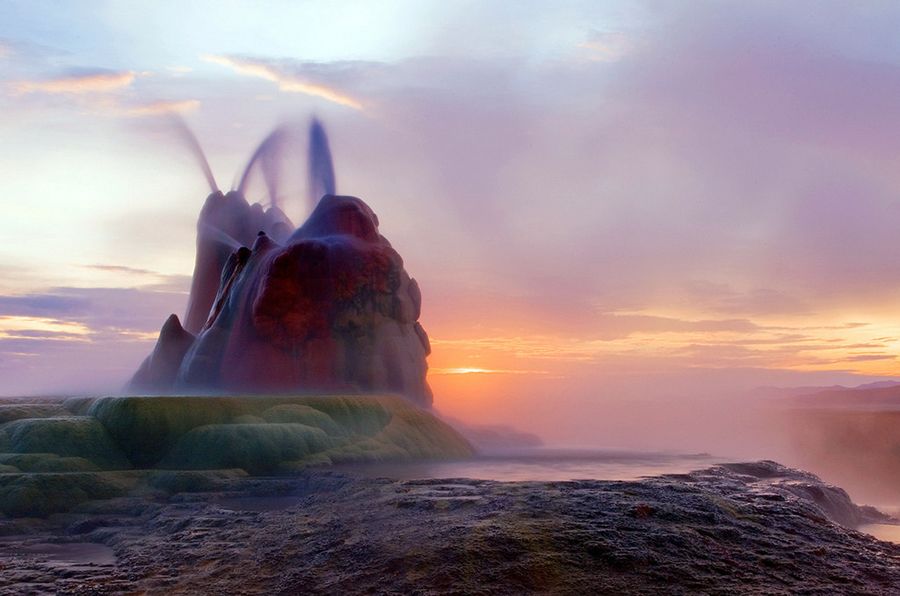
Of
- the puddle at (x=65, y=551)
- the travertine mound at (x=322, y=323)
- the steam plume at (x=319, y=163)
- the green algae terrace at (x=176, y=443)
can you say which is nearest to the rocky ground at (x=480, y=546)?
the puddle at (x=65, y=551)

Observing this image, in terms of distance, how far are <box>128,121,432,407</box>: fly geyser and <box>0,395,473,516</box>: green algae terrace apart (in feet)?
30.5

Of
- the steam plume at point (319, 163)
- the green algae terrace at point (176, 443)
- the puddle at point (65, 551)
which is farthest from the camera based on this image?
the steam plume at point (319, 163)

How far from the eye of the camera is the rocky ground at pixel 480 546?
1471 cm

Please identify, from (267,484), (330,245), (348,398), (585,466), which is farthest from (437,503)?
(330,245)

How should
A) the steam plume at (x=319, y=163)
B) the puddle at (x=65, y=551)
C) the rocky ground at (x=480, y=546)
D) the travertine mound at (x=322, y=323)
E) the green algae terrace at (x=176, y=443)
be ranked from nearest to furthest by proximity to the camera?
the rocky ground at (x=480, y=546), the puddle at (x=65, y=551), the green algae terrace at (x=176, y=443), the travertine mound at (x=322, y=323), the steam plume at (x=319, y=163)

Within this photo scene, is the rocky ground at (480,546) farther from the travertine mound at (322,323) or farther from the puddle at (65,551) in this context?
the travertine mound at (322,323)

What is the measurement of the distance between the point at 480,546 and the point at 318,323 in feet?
131

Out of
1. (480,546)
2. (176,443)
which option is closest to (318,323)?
(176,443)

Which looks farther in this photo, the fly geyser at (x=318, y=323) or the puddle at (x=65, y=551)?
the fly geyser at (x=318, y=323)

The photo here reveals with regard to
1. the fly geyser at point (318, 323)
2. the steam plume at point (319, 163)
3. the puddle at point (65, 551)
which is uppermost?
the steam plume at point (319, 163)

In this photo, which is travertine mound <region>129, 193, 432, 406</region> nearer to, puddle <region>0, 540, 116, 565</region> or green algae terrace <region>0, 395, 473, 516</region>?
green algae terrace <region>0, 395, 473, 516</region>

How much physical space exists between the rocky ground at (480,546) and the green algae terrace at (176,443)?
4.84 meters

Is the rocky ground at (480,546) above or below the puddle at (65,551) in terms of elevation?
above

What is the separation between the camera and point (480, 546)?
1571 centimetres
